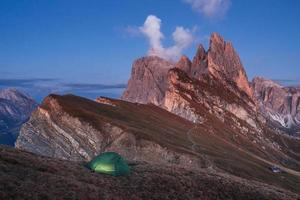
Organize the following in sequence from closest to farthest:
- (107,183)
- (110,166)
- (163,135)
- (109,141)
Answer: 1. (107,183)
2. (110,166)
3. (109,141)
4. (163,135)

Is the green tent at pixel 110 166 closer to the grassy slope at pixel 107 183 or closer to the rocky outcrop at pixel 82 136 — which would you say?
the grassy slope at pixel 107 183

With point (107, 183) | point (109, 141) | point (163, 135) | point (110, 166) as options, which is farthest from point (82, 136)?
point (107, 183)

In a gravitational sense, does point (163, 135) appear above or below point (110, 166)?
below

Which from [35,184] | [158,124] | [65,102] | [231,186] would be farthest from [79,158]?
[35,184]

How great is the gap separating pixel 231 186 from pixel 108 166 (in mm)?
14582

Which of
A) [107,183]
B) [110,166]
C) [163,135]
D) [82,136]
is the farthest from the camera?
[163,135]

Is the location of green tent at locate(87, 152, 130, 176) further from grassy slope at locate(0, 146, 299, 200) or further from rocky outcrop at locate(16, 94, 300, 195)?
rocky outcrop at locate(16, 94, 300, 195)

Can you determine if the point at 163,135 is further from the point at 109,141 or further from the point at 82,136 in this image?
the point at 82,136

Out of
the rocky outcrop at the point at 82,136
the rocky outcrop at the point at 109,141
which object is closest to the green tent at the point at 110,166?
the rocky outcrop at the point at 109,141

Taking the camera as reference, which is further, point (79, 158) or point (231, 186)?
point (79, 158)

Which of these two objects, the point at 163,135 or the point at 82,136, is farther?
the point at 163,135

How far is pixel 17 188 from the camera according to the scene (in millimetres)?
35531

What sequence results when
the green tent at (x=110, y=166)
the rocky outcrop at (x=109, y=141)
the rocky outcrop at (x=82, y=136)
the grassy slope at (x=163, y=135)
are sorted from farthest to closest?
1. the grassy slope at (x=163, y=135)
2. the rocky outcrop at (x=109, y=141)
3. the rocky outcrop at (x=82, y=136)
4. the green tent at (x=110, y=166)

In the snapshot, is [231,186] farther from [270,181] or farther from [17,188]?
[270,181]
